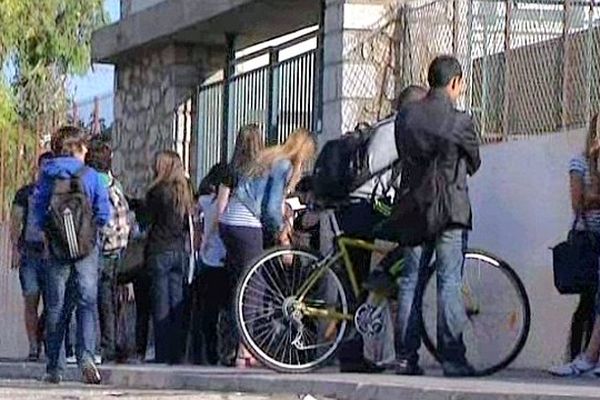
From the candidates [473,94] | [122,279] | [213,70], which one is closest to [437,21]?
[473,94]

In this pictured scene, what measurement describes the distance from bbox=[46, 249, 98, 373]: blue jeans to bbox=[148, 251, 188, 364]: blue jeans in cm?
223

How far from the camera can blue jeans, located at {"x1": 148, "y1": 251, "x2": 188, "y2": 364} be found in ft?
51.1

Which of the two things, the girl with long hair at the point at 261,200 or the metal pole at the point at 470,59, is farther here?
the metal pole at the point at 470,59

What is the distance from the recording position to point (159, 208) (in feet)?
50.7

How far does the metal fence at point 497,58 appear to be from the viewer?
43.6ft

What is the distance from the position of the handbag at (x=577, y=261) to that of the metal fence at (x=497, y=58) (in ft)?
4.01

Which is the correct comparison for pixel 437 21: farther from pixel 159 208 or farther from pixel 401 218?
pixel 401 218

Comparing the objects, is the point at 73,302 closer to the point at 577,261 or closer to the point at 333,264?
the point at 333,264

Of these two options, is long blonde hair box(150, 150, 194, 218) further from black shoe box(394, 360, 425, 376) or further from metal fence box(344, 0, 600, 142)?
black shoe box(394, 360, 425, 376)

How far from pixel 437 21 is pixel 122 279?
A: 11.8 ft

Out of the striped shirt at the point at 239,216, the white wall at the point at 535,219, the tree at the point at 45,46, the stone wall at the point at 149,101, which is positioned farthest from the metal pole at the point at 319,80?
the tree at the point at 45,46

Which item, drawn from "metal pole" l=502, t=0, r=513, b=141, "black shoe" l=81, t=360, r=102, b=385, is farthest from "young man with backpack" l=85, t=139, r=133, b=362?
"metal pole" l=502, t=0, r=513, b=141

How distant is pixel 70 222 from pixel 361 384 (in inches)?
123

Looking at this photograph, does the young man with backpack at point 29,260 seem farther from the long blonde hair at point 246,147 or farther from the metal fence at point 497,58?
the metal fence at point 497,58
